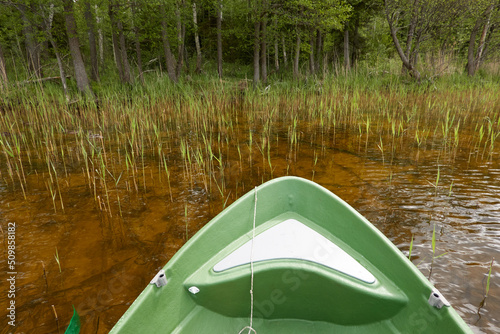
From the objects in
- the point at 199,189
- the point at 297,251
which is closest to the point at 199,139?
the point at 199,189

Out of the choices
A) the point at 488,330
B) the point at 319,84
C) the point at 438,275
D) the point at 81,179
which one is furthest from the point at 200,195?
the point at 319,84

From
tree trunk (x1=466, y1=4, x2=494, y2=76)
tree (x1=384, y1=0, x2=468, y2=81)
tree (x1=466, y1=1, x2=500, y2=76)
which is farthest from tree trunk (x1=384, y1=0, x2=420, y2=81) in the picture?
tree trunk (x1=466, y1=4, x2=494, y2=76)

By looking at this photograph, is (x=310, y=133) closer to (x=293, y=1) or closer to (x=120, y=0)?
(x=293, y=1)

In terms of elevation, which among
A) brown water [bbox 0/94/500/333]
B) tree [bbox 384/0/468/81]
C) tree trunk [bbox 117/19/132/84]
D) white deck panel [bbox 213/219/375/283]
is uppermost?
tree [bbox 384/0/468/81]

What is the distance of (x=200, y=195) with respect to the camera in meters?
2.98

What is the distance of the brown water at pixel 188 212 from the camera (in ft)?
5.55

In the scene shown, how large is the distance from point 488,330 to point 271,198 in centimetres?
Result: 136

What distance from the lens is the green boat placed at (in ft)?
3.95

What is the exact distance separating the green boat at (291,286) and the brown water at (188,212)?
0.57 meters

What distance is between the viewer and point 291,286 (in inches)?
55.7

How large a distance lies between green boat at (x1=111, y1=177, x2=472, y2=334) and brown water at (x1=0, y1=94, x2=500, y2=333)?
573 mm

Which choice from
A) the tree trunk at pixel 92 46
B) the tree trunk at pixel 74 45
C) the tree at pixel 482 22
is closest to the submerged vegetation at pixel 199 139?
the tree trunk at pixel 74 45

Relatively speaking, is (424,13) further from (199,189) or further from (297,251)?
(297,251)

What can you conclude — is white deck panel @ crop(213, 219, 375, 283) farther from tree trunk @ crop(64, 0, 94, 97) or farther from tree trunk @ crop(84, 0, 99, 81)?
tree trunk @ crop(84, 0, 99, 81)
